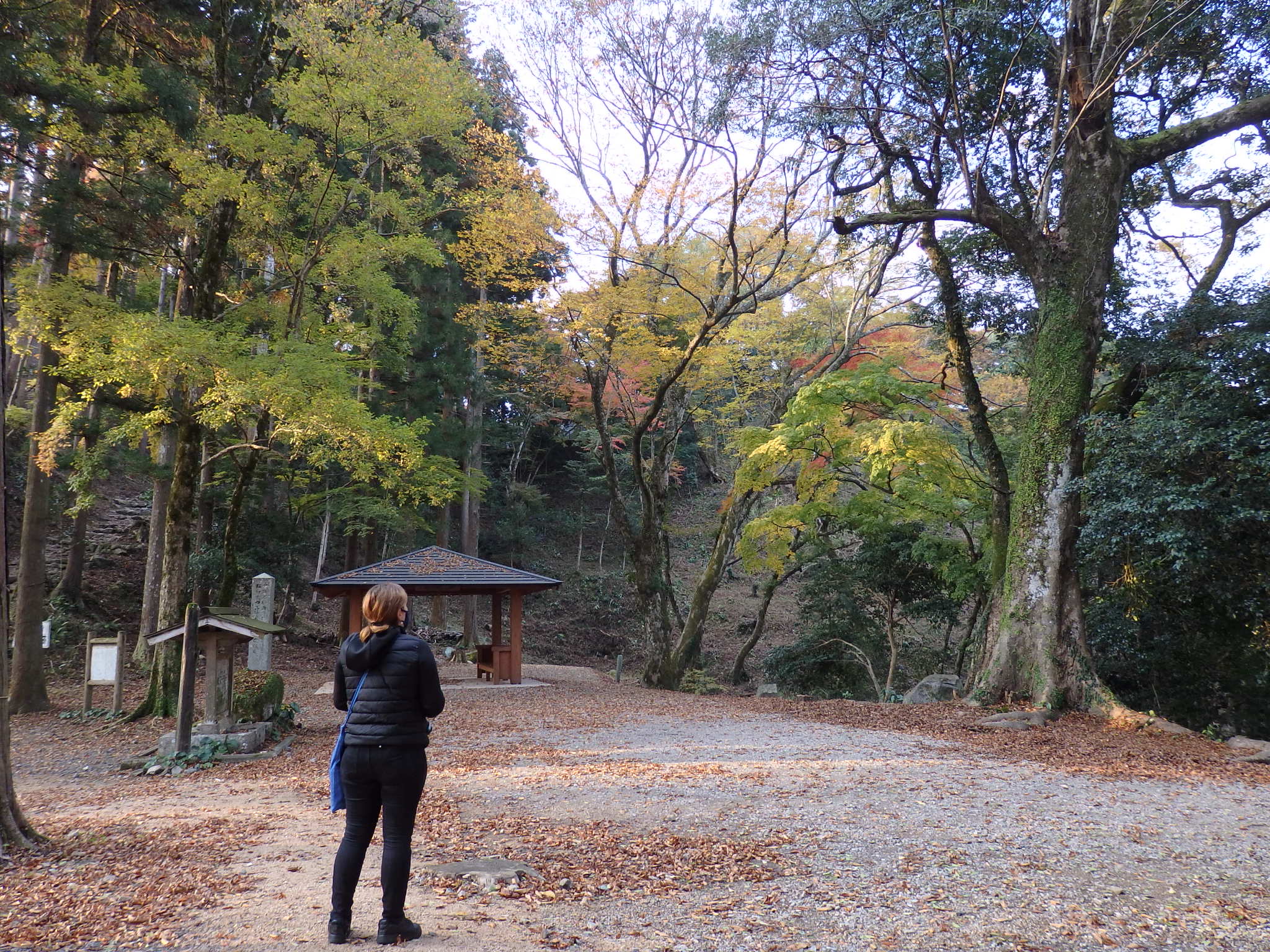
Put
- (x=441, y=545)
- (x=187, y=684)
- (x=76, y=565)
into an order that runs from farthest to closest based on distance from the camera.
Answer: (x=441, y=545), (x=76, y=565), (x=187, y=684)

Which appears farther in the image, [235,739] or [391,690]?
[235,739]

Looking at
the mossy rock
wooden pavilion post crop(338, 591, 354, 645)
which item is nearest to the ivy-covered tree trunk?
wooden pavilion post crop(338, 591, 354, 645)

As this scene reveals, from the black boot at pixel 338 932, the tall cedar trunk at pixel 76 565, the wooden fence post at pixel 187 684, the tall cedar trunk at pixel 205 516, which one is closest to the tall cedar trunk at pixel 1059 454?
the black boot at pixel 338 932

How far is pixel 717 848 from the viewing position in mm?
4367

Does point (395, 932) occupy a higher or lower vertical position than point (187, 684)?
lower

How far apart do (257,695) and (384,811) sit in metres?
6.46

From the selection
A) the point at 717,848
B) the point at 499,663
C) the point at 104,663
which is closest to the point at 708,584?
the point at 499,663

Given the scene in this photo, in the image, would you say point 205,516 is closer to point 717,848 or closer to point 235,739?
point 235,739

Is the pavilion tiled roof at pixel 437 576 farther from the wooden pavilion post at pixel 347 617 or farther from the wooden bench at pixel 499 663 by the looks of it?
the wooden bench at pixel 499 663

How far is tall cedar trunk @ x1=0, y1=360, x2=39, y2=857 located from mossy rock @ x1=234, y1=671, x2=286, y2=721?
417 centimetres

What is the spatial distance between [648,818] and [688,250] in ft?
35.3

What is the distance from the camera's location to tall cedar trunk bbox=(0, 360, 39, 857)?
164 inches

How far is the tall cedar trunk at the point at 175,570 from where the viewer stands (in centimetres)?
940

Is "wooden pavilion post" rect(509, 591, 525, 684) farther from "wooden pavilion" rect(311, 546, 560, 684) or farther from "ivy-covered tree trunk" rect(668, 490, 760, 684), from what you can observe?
"ivy-covered tree trunk" rect(668, 490, 760, 684)
